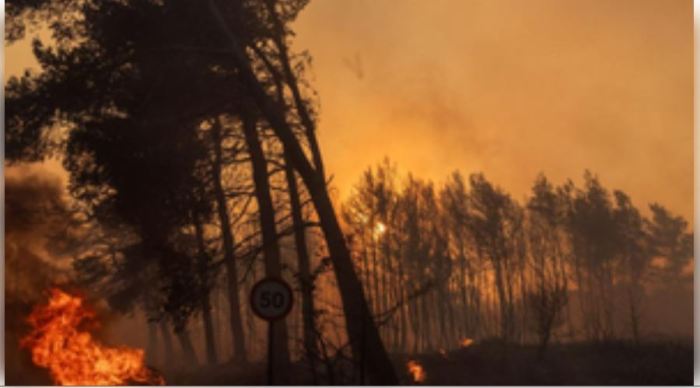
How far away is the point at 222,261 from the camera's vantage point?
16.9m

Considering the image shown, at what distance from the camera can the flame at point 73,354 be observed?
16469 mm

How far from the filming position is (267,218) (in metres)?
22.9

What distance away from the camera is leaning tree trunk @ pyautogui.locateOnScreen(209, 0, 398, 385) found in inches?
638

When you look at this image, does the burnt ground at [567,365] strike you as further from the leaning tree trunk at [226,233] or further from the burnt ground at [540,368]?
the leaning tree trunk at [226,233]

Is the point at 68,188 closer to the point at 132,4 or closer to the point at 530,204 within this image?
the point at 132,4

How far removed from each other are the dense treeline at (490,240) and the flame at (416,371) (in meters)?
14.1

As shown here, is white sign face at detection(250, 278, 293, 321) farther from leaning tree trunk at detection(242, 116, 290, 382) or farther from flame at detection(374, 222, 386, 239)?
flame at detection(374, 222, 386, 239)

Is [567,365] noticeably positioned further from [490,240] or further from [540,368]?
[490,240]

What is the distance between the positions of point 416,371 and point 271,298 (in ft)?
32.6

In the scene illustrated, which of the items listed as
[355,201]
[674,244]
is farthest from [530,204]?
[355,201]

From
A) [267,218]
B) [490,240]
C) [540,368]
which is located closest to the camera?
[540,368]

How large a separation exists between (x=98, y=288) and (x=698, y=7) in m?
21.0

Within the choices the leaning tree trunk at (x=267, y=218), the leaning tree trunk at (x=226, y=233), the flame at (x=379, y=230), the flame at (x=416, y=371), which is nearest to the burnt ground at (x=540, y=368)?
the flame at (x=416, y=371)

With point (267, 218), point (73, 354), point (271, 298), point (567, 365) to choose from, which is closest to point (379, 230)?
point (267, 218)
